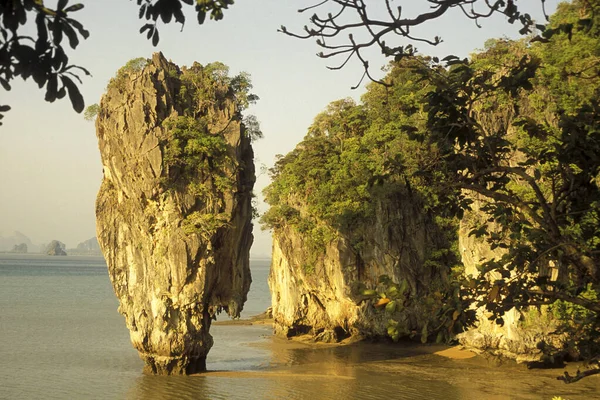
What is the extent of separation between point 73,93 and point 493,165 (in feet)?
11.6

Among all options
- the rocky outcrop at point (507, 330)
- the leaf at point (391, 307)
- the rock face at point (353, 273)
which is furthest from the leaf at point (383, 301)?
the rock face at point (353, 273)

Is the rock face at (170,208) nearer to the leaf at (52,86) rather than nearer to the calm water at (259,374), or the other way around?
the calm water at (259,374)

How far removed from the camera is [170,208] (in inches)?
935

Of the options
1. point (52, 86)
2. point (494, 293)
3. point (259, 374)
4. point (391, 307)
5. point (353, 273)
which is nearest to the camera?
point (52, 86)

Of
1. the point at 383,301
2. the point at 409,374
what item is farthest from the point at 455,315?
the point at 409,374

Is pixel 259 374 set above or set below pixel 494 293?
below

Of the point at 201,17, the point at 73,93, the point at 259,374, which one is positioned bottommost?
the point at 259,374

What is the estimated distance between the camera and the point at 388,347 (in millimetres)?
32344

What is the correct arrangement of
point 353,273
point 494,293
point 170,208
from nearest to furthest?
1. point 494,293
2. point 170,208
3. point 353,273

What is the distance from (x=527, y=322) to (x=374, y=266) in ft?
32.5

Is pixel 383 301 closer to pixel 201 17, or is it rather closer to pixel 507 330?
pixel 201 17

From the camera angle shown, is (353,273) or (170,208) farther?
(353,273)

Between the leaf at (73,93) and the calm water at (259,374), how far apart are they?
1873 centimetres

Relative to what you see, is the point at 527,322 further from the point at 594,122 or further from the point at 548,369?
the point at 594,122
